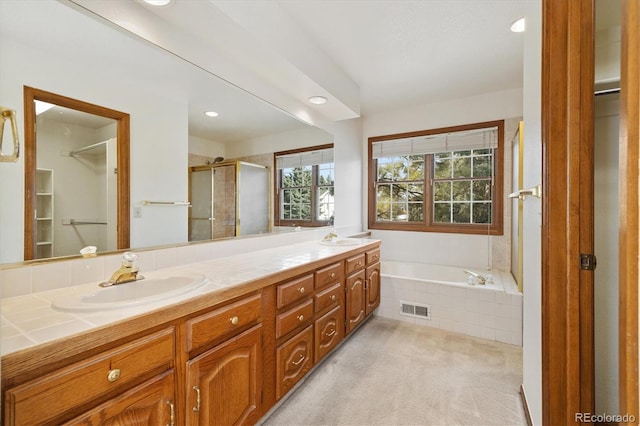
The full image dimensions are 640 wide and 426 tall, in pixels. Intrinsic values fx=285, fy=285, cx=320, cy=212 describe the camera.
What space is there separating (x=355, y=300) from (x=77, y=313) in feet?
6.38

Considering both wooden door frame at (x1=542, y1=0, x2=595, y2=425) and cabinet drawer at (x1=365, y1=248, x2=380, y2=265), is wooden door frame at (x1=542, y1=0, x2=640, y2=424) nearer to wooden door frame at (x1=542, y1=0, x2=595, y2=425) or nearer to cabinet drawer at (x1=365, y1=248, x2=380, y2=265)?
wooden door frame at (x1=542, y1=0, x2=595, y2=425)

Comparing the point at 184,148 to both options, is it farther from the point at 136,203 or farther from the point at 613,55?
the point at 613,55

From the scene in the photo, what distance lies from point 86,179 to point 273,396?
1412 millimetres

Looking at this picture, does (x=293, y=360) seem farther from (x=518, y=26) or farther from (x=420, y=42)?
(x=518, y=26)

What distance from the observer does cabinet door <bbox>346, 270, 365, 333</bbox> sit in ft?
7.72

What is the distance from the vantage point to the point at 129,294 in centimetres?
125

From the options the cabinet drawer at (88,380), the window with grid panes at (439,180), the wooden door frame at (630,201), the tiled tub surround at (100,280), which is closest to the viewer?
the wooden door frame at (630,201)

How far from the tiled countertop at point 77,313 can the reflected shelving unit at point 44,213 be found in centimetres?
18

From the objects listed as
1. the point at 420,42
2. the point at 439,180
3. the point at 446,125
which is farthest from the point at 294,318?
the point at 446,125

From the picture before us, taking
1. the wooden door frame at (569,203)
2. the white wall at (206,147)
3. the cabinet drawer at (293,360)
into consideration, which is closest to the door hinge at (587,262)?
the wooden door frame at (569,203)

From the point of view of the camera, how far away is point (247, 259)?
6.20 feet

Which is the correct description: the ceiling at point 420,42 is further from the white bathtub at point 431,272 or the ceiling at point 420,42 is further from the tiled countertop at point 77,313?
the white bathtub at point 431,272

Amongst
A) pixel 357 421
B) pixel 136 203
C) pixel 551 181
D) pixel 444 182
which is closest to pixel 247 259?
pixel 136 203

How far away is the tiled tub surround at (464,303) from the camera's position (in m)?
2.54
